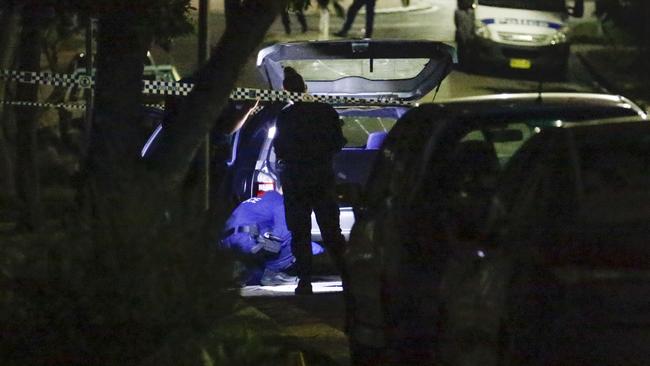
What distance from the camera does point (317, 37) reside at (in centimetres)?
2773

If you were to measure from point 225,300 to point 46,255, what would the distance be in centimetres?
78

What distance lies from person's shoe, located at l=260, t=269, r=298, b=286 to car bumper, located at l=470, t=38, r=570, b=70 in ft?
43.4

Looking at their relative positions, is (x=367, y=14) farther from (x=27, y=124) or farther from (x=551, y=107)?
(x=551, y=107)

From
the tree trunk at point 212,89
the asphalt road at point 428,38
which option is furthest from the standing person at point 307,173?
the asphalt road at point 428,38

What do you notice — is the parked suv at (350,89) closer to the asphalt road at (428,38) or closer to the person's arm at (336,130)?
the person's arm at (336,130)

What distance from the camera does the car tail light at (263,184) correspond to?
10859 millimetres

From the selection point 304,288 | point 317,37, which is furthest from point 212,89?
point 317,37

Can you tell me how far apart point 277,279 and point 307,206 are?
33.5 inches

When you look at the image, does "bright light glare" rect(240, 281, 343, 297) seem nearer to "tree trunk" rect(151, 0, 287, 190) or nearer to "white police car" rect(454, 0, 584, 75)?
"tree trunk" rect(151, 0, 287, 190)

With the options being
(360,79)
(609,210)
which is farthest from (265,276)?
(609,210)

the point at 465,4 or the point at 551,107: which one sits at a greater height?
the point at 551,107

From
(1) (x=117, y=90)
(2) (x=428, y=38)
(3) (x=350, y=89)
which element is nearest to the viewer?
(1) (x=117, y=90)

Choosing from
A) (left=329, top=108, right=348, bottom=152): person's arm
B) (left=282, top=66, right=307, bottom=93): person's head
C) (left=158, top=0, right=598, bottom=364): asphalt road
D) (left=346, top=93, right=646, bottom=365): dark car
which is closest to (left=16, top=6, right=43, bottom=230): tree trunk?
(left=282, top=66, right=307, bottom=93): person's head

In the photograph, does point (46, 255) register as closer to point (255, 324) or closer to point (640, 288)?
point (255, 324)
